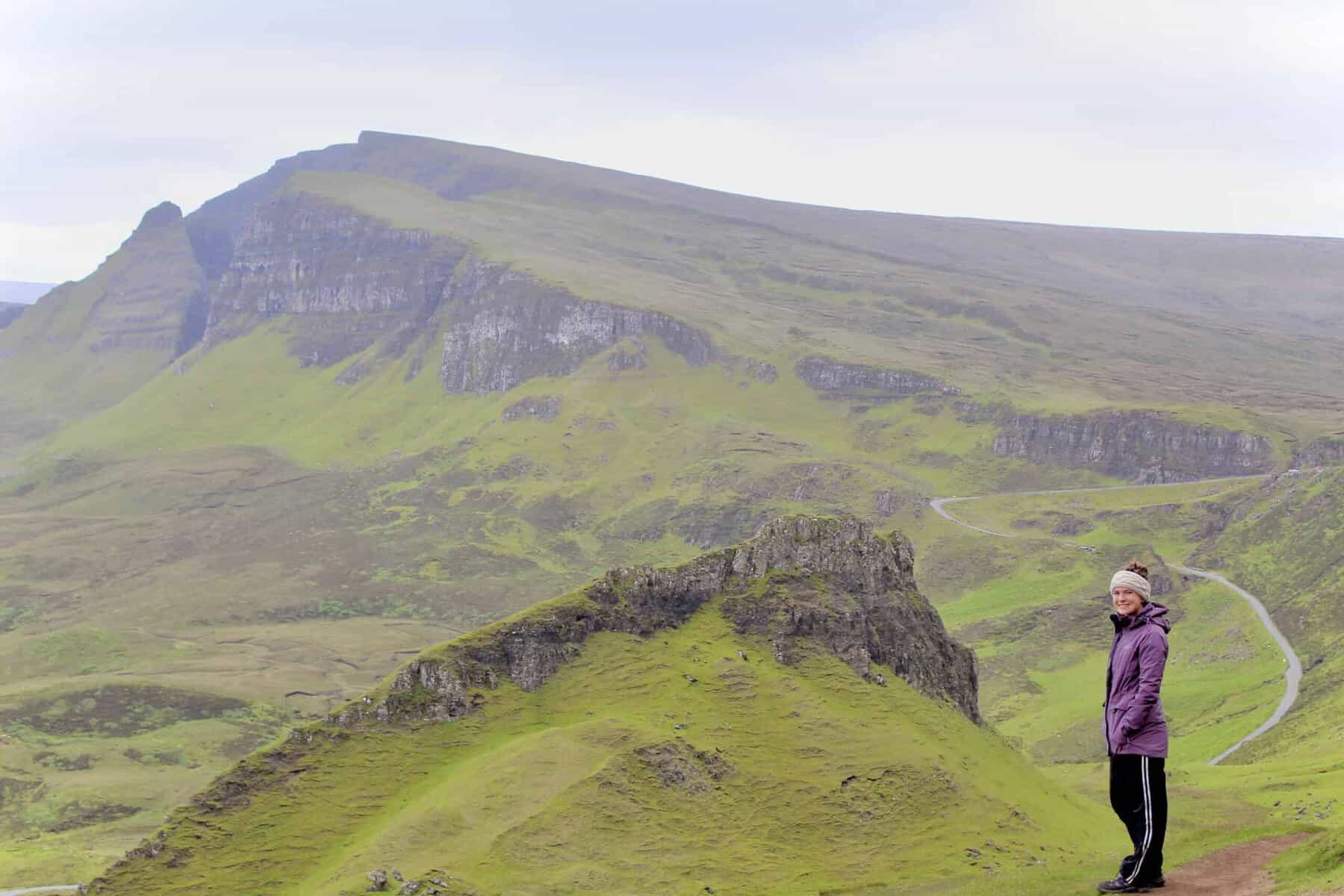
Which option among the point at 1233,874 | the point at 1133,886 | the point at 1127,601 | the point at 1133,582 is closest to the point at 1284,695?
the point at 1233,874

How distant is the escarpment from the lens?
325ft

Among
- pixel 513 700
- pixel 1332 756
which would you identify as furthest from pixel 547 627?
pixel 1332 756

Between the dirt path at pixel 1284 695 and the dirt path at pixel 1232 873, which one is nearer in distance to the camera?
the dirt path at pixel 1232 873

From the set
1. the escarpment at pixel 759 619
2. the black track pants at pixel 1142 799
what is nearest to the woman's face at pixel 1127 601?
the black track pants at pixel 1142 799

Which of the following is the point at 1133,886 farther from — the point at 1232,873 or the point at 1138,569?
the point at 1138,569

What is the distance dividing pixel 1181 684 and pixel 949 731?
10321 cm

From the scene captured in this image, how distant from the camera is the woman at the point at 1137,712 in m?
30.7

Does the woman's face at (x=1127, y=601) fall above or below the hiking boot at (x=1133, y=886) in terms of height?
above

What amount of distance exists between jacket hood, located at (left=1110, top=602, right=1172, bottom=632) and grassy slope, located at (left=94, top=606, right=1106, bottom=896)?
49.1 m

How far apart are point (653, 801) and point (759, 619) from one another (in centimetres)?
2350

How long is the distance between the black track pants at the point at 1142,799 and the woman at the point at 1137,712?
0.02m

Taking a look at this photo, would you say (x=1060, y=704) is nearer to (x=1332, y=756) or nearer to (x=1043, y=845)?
(x=1332, y=756)

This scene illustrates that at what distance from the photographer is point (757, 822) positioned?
284 ft

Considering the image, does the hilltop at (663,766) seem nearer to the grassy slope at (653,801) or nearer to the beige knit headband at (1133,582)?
the grassy slope at (653,801)
